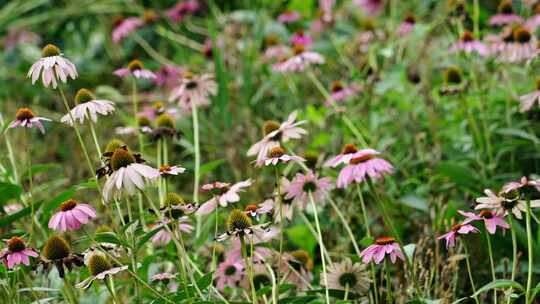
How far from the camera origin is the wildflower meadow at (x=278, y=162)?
1363 mm

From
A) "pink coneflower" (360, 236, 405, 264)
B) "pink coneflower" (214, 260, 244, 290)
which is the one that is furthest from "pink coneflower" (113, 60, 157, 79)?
"pink coneflower" (360, 236, 405, 264)

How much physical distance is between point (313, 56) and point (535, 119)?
626 mm

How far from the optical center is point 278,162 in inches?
53.4

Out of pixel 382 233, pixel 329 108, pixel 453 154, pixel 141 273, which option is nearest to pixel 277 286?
pixel 141 273

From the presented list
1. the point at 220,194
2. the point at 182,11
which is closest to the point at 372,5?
the point at 182,11

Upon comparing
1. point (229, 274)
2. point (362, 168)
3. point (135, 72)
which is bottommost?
point (229, 274)

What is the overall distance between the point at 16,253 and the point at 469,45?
139cm

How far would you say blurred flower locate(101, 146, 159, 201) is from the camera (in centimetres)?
119

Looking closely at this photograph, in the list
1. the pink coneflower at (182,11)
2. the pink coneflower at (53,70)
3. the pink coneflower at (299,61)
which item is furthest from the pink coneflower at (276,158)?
the pink coneflower at (182,11)

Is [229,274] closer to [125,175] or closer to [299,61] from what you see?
[125,175]

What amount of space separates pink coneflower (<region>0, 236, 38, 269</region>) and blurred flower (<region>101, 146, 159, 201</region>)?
21 cm

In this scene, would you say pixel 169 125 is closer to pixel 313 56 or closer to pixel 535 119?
pixel 313 56

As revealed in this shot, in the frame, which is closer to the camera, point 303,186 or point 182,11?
point 303,186

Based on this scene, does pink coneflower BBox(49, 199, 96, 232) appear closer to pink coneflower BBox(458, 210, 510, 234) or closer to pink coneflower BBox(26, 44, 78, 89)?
pink coneflower BBox(26, 44, 78, 89)
